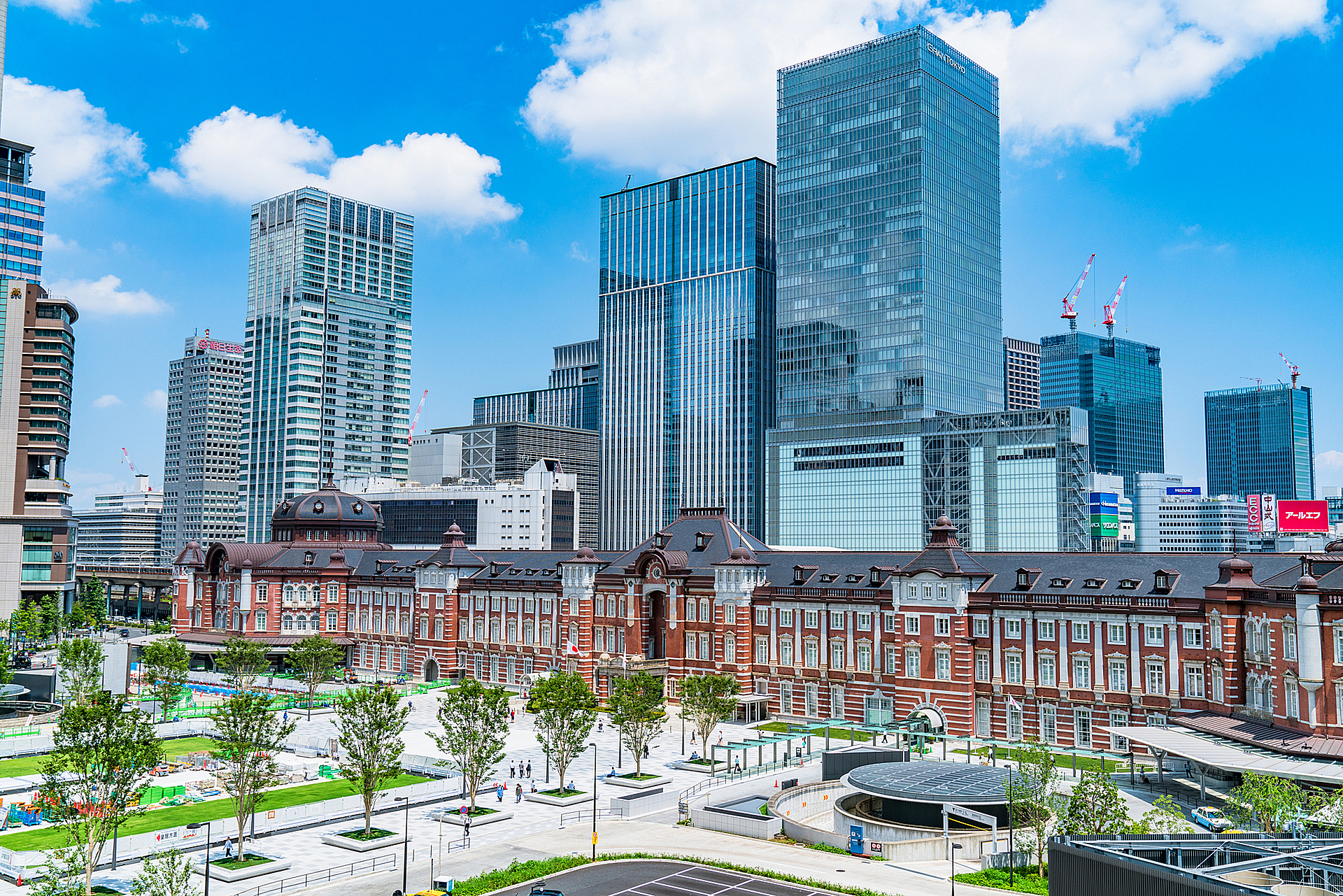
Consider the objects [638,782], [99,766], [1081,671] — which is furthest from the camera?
[1081,671]

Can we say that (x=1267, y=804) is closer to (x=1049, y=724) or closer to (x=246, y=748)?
(x=1049, y=724)

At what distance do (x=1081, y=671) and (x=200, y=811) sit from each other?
65.4 meters

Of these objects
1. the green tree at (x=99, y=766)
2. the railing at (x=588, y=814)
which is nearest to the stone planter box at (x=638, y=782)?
the railing at (x=588, y=814)

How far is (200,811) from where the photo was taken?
73.8 m

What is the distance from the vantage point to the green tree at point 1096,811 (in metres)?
53.9

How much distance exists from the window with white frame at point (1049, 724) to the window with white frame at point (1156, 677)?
7.84 meters

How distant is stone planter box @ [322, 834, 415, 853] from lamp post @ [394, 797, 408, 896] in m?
0.45

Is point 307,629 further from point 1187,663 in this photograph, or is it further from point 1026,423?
point 1026,423

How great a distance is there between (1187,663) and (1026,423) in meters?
118

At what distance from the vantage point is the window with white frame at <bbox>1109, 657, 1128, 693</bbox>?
8744 cm

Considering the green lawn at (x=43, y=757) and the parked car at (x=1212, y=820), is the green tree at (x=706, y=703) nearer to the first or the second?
the green lawn at (x=43, y=757)

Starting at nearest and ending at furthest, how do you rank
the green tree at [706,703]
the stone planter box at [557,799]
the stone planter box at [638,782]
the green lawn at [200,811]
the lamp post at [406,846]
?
1. the lamp post at [406,846]
2. the green lawn at [200,811]
3. the stone planter box at [557,799]
4. the stone planter box at [638,782]
5. the green tree at [706,703]

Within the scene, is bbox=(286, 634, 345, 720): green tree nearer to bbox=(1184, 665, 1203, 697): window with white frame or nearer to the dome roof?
the dome roof

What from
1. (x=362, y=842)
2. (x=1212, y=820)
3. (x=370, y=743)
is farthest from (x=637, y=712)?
(x=1212, y=820)
